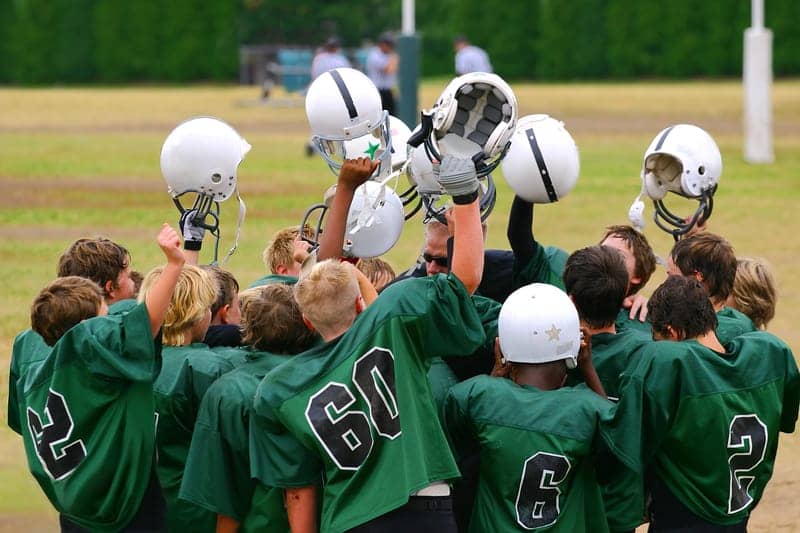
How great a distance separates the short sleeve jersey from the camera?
4812 millimetres

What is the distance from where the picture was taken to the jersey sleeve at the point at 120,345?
4871 millimetres

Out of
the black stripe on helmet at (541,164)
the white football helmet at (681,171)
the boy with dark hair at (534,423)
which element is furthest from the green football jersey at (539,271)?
the boy with dark hair at (534,423)

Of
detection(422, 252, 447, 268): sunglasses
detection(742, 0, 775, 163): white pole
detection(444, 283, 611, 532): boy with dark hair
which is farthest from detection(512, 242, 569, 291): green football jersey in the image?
detection(742, 0, 775, 163): white pole

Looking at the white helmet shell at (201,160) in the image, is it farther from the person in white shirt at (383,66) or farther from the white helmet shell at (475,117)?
the person in white shirt at (383,66)

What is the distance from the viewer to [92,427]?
5020 mm

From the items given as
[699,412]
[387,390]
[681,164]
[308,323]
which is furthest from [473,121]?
[681,164]

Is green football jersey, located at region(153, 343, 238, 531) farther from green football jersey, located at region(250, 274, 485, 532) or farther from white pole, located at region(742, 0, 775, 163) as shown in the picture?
white pole, located at region(742, 0, 775, 163)

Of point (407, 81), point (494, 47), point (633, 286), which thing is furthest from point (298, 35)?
point (633, 286)

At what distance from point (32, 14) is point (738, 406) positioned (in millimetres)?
61498

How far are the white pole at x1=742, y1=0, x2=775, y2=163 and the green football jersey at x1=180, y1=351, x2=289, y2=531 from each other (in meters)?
20.0

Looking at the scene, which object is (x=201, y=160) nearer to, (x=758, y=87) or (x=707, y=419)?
(x=707, y=419)

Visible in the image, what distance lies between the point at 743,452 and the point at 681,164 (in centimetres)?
180

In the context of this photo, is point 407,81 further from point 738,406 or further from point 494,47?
point 494,47

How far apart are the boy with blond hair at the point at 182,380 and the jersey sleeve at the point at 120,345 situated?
236mm
